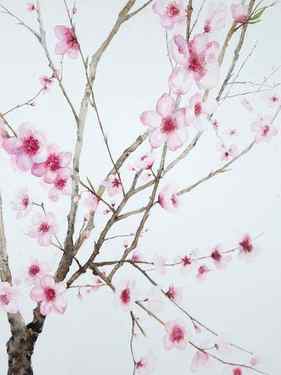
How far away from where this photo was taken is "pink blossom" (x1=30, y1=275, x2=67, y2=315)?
917 mm

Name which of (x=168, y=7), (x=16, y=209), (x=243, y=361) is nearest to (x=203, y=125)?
(x=168, y=7)

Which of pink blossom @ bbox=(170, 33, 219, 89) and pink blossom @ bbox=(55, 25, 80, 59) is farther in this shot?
pink blossom @ bbox=(55, 25, 80, 59)

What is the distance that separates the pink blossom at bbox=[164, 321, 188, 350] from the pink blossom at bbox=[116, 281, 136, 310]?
0.10 m

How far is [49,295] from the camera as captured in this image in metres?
0.93

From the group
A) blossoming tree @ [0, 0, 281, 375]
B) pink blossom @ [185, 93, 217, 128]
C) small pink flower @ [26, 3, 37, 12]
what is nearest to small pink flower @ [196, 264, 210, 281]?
blossoming tree @ [0, 0, 281, 375]

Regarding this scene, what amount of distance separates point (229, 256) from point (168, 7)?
2.26 feet

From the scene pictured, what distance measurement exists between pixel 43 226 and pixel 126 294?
292 millimetres

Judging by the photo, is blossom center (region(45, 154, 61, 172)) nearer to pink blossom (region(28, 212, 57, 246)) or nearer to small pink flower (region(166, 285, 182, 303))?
pink blossom (region(28, 212, 57, 246))

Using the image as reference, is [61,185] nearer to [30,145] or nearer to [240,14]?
[30,145]

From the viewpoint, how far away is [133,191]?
896 millimetres

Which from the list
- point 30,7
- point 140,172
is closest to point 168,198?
point 140,172

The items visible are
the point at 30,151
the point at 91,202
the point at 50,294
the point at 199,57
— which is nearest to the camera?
the point at 199,57

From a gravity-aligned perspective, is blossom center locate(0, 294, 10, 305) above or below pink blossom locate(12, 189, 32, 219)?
below

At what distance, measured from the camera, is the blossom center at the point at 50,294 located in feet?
3.04
